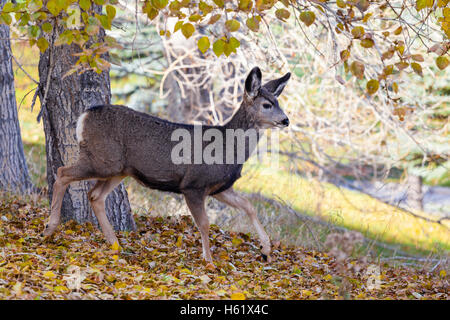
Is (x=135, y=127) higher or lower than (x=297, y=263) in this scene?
higher

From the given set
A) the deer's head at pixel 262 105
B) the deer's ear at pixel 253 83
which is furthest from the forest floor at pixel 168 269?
the deer's ear at pixel 253 83

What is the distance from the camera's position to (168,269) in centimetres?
561

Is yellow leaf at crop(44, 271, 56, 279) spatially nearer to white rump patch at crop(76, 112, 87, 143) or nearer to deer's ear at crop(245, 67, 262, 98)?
white rump patch at crop(76, 112, 87, 143)

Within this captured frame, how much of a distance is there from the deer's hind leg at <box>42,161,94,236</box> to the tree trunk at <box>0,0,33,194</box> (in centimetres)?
258

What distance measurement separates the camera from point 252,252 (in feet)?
22.5

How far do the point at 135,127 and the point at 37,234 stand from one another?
150 centimetres

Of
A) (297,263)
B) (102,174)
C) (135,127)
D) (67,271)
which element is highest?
(135,127)

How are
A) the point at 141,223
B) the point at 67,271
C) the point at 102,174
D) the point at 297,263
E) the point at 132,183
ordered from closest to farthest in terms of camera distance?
the point at 67,271 < the point at 102,174 < the point at 297,263 < the point at 141,223 < the point at 132,183

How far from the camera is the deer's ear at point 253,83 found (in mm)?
6223

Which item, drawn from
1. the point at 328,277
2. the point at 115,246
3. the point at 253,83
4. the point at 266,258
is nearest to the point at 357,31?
the point at 253,83

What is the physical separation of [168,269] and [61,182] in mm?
1510

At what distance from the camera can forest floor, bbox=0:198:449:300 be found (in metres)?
4.61
